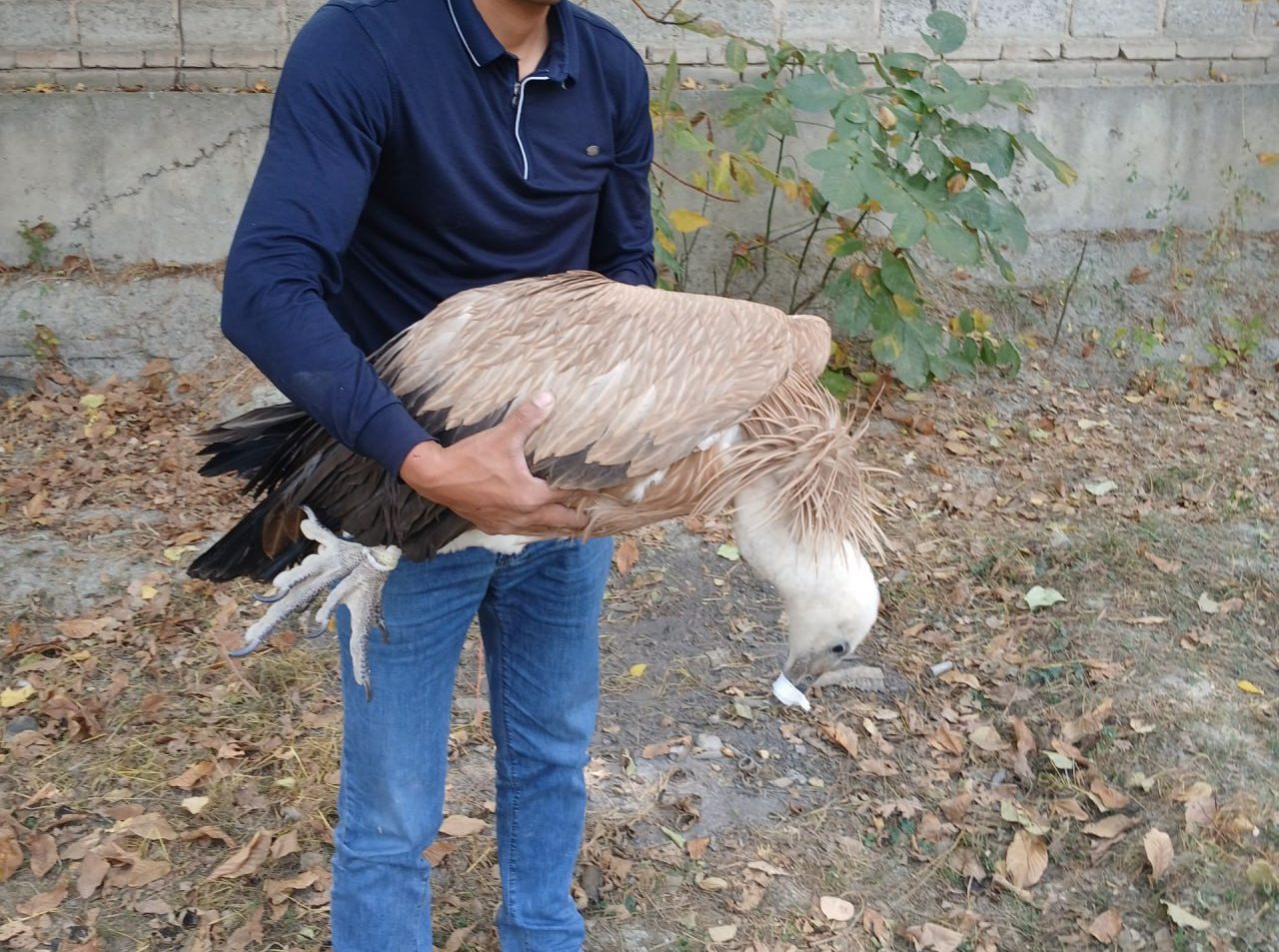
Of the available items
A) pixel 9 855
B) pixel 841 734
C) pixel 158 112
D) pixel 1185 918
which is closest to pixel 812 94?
pixel 841 734

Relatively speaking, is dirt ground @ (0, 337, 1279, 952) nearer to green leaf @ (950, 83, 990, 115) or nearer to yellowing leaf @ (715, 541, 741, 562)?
yellowing leaf @ (715, 541, 741, 562)

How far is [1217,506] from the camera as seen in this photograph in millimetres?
4891

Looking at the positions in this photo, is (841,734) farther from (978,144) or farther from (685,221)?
(978,144)

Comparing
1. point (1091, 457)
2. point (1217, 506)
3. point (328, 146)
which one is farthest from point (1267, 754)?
point (328, 146)

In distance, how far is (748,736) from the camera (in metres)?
3.70

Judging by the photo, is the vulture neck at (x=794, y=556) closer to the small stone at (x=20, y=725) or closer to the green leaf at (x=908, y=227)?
the green leaf at (x=908, y=227)

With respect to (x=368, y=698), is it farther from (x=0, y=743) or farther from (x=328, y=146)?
(x=0, y=743)


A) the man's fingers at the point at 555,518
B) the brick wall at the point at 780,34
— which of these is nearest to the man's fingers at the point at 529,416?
the man's fingers at the point at 555,518

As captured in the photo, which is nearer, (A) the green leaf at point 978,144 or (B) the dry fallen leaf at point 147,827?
(B) the dry fallen leaf at point 147,827

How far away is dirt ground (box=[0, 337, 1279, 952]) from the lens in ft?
9.82

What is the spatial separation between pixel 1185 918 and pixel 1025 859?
42 cm

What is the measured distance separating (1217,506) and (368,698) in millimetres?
4181

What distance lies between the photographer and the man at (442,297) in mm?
1584

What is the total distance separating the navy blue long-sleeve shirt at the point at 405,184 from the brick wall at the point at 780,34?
3.97 metres
